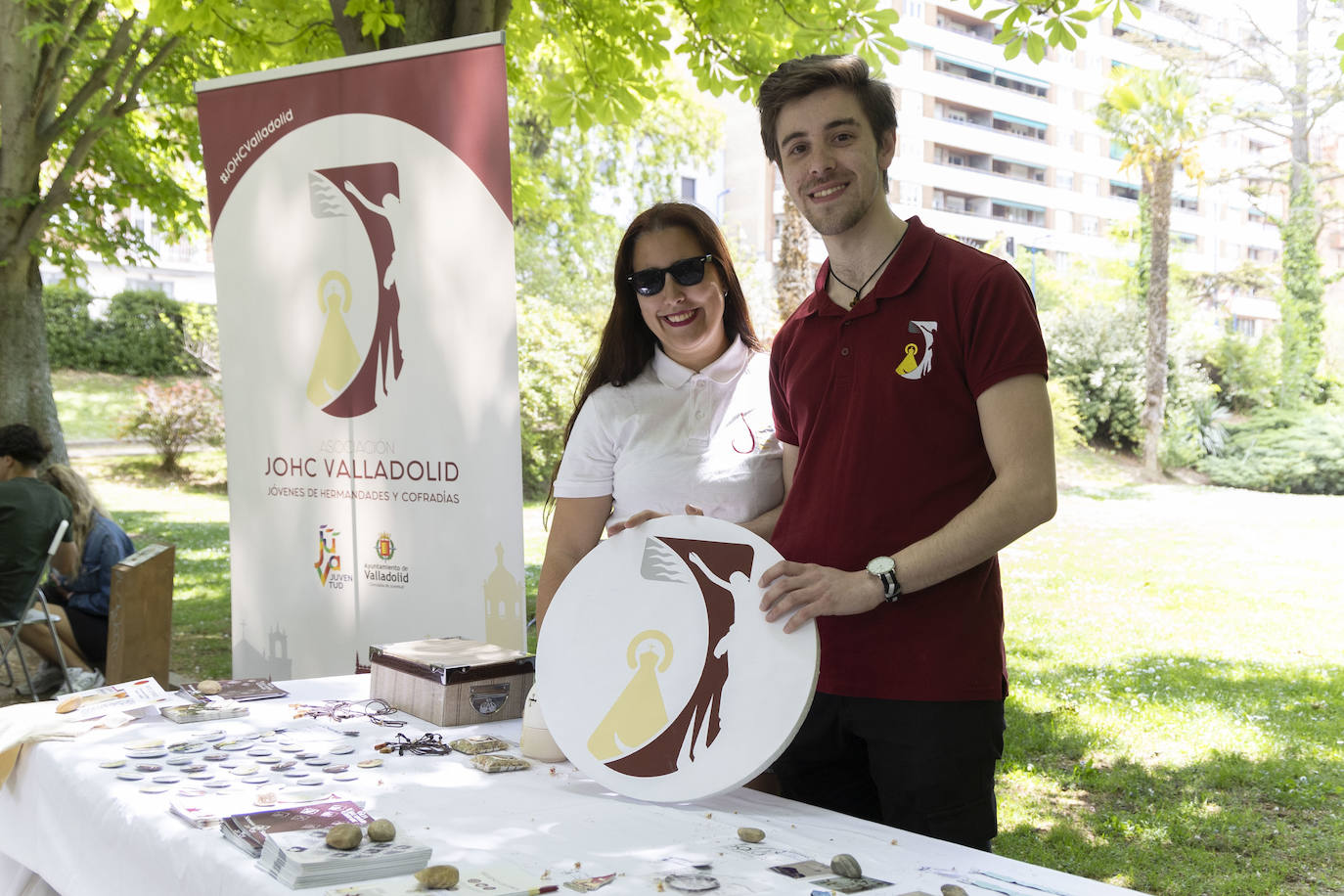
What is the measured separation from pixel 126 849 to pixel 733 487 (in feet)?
4.01

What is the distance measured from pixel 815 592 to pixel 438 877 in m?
0.67

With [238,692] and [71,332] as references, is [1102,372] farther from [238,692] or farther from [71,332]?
[238,692]

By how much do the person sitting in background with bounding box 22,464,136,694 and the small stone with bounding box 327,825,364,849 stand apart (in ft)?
15.7

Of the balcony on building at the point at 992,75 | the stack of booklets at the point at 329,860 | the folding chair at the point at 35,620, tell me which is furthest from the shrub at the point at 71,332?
the balcony on building at the point at 992,75

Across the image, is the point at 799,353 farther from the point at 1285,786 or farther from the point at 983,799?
the point at 1285,786

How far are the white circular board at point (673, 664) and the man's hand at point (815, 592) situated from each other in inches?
1.3

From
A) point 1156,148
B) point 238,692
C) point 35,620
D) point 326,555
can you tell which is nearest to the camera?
point 238,692

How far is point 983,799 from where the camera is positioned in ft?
6.02

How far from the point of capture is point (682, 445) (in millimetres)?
2254

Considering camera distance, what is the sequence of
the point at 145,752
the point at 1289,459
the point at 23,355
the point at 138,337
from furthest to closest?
the point at 138,337
the point at 1289,459
the point at 23,355
the point at 145,752

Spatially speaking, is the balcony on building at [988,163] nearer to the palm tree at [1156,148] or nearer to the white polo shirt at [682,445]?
the palm tree at [1156,148]

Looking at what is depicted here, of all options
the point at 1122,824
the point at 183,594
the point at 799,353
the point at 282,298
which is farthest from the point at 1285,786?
the point at 183,594

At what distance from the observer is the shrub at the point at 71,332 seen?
68.3 ft


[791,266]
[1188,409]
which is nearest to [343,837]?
[791,266]
